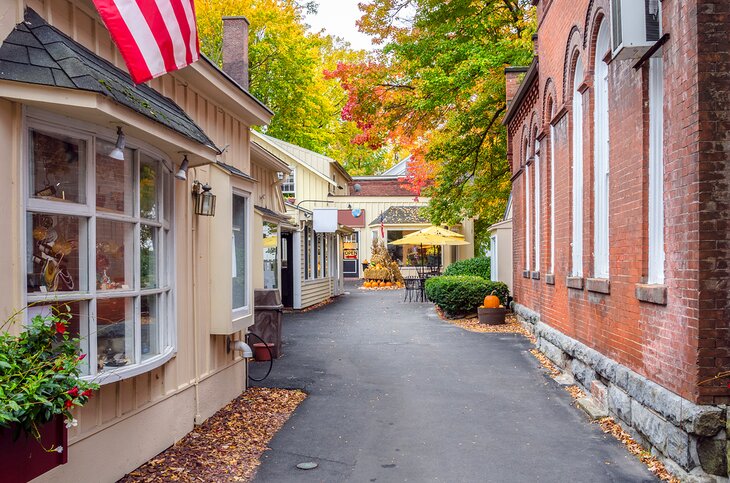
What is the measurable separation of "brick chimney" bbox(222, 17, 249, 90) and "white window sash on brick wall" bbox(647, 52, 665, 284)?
17.8 feet

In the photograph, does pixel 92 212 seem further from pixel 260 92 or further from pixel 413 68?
pixel 260 92

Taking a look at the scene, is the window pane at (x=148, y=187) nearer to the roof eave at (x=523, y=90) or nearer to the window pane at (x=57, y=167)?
the window pane at (x=57, y=167)

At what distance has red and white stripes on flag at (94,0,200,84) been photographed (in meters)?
4.32

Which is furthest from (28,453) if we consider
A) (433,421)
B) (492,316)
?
(492,316)

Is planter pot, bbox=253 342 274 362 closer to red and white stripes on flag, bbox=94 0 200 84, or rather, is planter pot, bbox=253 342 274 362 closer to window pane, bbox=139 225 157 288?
window pane, bbox=139 225 157 288

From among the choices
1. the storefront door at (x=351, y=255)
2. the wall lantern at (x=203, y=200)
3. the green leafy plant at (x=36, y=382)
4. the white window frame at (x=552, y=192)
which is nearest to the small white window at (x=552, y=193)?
the white window frame at (x=552, y=192)

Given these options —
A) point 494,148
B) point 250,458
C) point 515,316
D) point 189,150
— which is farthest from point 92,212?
point 494,148

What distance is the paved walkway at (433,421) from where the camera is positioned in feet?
19.2

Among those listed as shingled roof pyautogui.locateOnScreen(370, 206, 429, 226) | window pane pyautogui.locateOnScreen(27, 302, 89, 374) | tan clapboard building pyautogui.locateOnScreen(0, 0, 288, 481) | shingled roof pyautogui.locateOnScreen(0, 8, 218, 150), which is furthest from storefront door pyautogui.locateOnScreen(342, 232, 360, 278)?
shingled roof pyautogui.locateOnScreen(0, 8, 218, 150)

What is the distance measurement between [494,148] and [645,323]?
1526 centimetres

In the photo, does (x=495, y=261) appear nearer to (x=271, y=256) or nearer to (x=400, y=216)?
(x=271, y=256)

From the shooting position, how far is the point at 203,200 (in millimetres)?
6883

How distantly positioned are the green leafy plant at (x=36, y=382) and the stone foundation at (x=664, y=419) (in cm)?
431

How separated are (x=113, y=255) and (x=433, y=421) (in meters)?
4.10
